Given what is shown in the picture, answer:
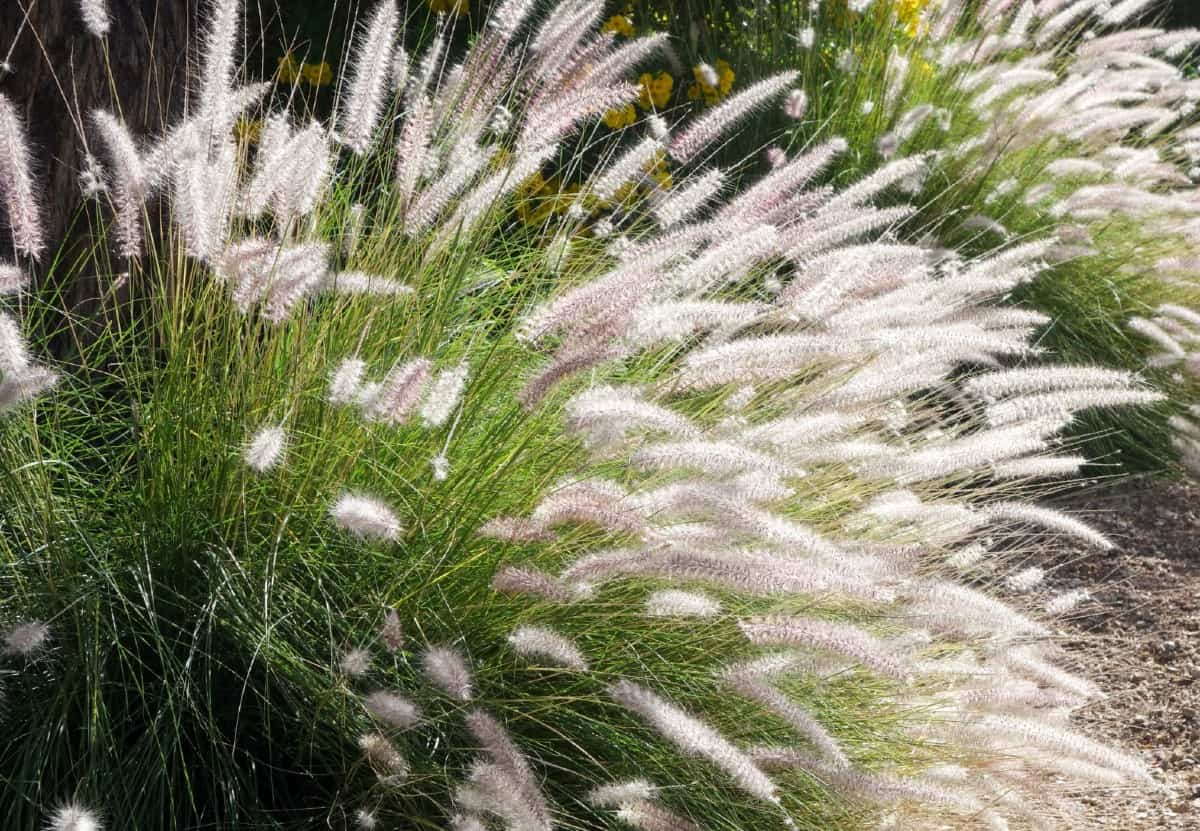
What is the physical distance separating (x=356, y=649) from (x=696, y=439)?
0.58 metres

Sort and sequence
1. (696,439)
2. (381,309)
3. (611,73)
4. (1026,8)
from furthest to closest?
(1026,8)
(611,73)
(381,309)
(696,439)

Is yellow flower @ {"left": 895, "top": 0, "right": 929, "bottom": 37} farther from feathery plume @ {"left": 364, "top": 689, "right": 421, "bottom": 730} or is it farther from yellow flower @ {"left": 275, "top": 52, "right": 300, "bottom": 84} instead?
feathery plume @ {"left": 364, "top": 689, "right": 421, "bottom": 730}

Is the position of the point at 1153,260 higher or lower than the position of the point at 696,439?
lower

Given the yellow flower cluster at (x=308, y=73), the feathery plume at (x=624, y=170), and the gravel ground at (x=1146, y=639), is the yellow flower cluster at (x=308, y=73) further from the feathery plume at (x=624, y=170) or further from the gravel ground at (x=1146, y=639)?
the gravel ground at (x=1146, y=639)

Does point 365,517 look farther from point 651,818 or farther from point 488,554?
point 651,818

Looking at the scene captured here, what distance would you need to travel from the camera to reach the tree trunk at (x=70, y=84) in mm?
2676

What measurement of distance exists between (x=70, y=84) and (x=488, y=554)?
1.39 metres

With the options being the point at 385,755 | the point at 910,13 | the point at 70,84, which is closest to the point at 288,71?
the point at 70,84

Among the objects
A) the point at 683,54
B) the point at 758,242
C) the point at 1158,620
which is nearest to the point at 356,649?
the point at 758,242

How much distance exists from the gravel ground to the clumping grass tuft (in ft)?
1.22

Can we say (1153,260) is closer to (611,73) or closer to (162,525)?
(611,73)

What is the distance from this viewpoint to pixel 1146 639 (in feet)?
11.3

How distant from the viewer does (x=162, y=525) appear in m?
2.11

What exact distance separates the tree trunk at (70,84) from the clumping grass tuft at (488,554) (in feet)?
1.20
